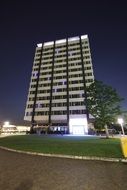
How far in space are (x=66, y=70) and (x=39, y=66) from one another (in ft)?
51.7

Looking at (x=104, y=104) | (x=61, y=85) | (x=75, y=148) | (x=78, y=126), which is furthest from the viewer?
(x=61, y=85)

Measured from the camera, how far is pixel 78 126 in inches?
2339

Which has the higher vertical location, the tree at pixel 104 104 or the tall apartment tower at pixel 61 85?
the tall apartment tower at pixel 61 85

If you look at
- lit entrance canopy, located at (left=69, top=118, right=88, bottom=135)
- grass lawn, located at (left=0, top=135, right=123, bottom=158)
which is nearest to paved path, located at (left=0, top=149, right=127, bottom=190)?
grass lawn, located at (left=0, top=135, right=123, bottom=158)

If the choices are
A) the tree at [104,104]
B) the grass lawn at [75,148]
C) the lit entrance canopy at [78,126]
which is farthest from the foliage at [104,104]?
the lit entrance canopy at [78,126]

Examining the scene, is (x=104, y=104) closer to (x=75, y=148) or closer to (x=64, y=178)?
(x=75, y=148)

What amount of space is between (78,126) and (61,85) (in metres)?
22.3

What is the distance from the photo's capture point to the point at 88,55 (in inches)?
2955

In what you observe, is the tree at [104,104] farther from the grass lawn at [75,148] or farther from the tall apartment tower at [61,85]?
the tall apartment tower at [61,85]

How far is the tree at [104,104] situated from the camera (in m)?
33.8

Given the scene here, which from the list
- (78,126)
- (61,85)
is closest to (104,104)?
(78,126)

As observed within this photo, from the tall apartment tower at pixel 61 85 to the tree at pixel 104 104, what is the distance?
24176 mm

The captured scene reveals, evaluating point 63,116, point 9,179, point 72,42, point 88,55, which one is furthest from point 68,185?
point 72,42

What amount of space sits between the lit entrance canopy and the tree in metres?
23.6
